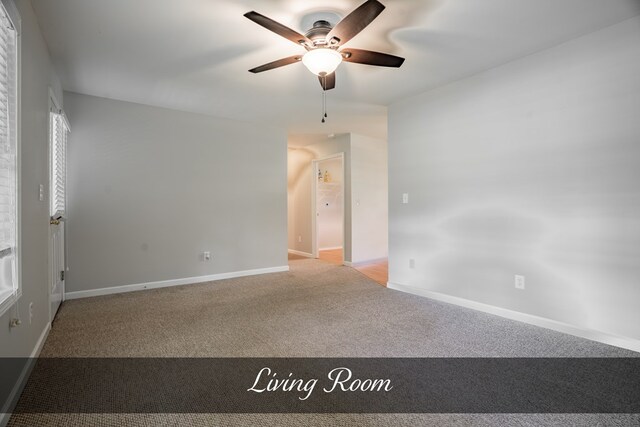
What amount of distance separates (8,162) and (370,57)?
2305 millimetres

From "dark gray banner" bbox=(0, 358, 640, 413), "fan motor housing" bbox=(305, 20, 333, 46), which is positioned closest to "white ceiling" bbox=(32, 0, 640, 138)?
"fan motor housing" bbox=(305, 20, 333, 46)

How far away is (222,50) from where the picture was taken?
107 inches

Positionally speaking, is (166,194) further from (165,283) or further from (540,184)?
(540,184)

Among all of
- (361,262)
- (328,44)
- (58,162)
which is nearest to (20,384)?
(58,162)

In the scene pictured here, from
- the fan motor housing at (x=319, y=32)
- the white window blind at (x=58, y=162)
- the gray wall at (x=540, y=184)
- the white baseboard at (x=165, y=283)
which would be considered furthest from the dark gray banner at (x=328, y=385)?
the fan motor housing at (x=319, y=32)

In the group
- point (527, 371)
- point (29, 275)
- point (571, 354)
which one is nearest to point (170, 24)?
point (29, 275)

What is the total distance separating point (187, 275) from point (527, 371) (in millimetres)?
3882

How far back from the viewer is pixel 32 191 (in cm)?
215

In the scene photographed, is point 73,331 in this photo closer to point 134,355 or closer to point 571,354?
point 134,355

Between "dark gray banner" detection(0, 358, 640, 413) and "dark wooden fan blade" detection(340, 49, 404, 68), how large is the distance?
2.11 m

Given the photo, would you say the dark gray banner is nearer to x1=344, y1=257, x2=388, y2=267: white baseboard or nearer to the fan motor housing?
the fan motor housing

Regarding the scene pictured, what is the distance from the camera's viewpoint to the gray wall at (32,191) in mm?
1920

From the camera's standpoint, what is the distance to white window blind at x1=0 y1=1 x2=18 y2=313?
5.30 ft

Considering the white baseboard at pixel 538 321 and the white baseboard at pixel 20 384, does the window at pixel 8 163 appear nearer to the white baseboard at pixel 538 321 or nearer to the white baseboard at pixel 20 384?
the white baseboard at pixel 20 384
